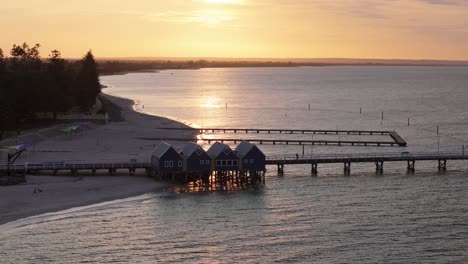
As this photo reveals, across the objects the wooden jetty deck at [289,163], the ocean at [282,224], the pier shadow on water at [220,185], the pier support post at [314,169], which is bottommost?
the ocean at [282,224]

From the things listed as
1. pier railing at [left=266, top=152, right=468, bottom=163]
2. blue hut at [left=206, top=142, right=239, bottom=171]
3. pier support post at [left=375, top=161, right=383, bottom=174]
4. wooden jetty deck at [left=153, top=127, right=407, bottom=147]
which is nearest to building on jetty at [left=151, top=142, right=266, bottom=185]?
blue hut at [left=206, top=142, right=239, bottom=171]

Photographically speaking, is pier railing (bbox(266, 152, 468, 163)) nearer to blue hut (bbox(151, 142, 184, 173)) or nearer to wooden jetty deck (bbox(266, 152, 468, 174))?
wooden jetty deck (bbox(266, 152, 468, 174))

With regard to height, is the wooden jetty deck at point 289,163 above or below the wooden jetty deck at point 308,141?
below

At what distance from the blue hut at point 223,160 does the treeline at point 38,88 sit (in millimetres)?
29030

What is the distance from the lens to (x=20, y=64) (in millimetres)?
125500

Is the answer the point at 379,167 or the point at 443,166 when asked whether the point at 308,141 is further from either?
the point at 443,166

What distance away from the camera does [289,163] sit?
2847 inches

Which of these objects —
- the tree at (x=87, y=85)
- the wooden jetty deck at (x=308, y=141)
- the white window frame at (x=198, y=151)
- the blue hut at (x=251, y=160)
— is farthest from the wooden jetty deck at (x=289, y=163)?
the tree at (x=87, y=85)

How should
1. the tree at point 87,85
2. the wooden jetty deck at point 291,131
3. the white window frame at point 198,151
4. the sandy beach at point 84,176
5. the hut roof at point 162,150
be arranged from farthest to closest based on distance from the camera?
1. the tree at point 87,85
2. the wooden jetty deck at point 291,131
3. the white window frame at point 198,151
4. the hut roof at point 162,150
5. the sandy beach at point 84,176

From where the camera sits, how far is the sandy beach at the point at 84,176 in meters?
55.0

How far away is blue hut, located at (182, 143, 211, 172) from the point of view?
2594 inches

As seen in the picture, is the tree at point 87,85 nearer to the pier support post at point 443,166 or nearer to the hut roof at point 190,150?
the hut roof at point 190,150

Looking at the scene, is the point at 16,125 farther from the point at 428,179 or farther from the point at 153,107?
the point at 153,107

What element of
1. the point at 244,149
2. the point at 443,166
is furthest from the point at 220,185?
the point at 443,166
